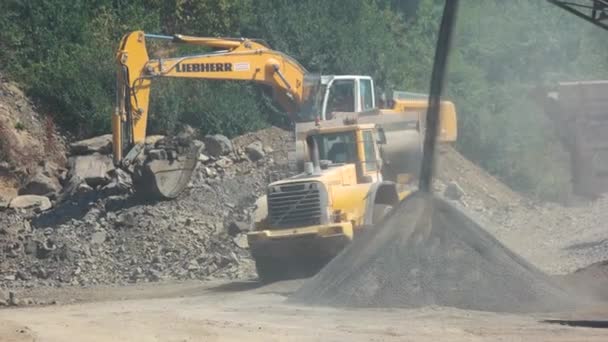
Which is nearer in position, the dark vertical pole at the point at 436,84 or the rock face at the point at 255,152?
the dark vertical pole at the point at 436,84

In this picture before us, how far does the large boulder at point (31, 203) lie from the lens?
2716cm

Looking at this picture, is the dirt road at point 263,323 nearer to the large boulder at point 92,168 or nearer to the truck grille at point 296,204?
the truck grille at point 296,204

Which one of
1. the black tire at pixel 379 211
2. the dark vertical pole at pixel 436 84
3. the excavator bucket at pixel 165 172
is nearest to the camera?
the dark vertical pole at pixel 436 84

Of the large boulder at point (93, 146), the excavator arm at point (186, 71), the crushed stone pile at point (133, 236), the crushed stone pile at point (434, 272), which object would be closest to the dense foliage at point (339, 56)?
the large boulder at point (93, 146)

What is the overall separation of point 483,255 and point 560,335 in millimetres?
3190

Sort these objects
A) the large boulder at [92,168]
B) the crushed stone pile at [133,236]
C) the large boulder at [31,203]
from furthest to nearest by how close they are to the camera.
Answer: the large boulder at [92,168], the large boulder at [31,203], the crushed stone pile at [133,236]

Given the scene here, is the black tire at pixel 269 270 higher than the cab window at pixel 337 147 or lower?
lower

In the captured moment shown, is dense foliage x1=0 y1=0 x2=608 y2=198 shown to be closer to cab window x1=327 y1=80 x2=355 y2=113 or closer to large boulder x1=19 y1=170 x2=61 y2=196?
large boulder x1=19 y1=170 x2=61 y2=196

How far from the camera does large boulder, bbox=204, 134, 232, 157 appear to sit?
2906 cm

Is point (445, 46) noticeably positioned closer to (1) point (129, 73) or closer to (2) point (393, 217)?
(2) point (393, 217)

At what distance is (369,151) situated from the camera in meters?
21.0

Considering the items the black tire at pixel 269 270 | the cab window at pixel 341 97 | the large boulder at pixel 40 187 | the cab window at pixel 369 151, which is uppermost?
the cab window at pixel 341 97

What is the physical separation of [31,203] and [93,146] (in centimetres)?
332

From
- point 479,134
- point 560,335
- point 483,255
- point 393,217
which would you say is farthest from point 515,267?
point 479,134
